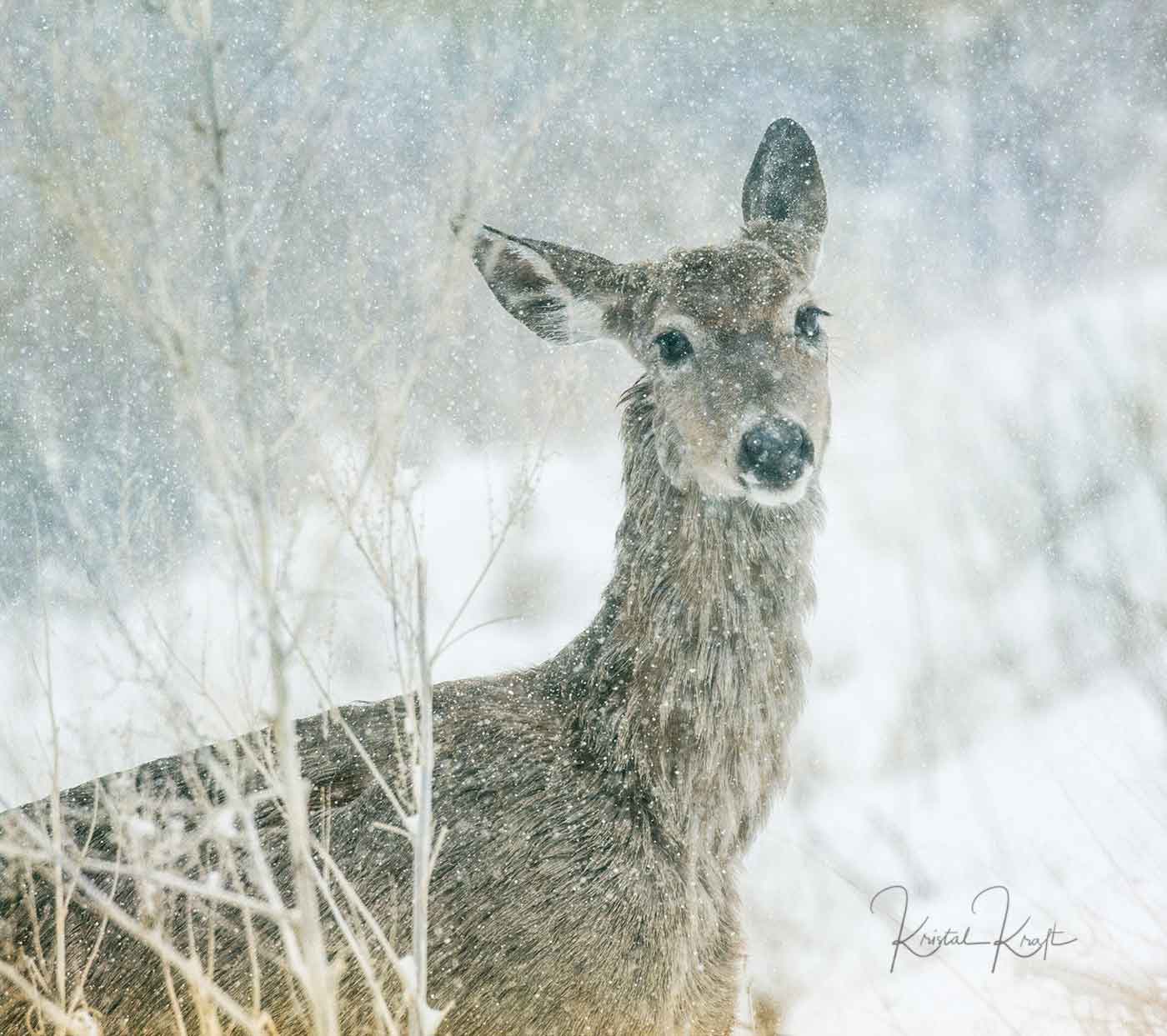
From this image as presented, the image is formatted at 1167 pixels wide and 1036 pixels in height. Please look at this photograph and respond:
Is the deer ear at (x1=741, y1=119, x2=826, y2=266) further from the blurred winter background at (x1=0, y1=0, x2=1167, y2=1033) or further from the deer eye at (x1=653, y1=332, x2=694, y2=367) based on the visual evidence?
the deer eye at (x1=653, y1=332, x2=694, y2=367)

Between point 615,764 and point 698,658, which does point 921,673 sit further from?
point 615,764

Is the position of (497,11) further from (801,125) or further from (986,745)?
(986,745)

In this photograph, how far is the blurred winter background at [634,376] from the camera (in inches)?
86.6

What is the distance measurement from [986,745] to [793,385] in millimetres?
1167

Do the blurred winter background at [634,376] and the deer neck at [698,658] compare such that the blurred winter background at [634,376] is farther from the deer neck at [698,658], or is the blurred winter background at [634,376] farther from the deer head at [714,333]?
the deer neck at [698,658]

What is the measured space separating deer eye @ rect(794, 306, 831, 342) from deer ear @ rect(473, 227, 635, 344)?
329 mm

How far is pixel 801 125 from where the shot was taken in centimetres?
254

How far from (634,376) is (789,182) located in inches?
22.5

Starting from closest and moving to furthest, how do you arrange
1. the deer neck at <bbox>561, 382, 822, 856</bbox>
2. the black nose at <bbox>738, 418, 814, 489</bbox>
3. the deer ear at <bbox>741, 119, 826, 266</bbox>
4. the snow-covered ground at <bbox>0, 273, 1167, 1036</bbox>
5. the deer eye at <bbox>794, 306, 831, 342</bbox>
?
the black nose at <bbox>738, 418, 814, 489</bbox> < the deer neck at <bbox>561, 382, 822, 856</bbox> < the deer eye at <bbox>794, 306, 831, 342</bbox> < the snow-covered ground at <bbox>0, 273, 1167, 1036</bbox> < the deer ear at <bbox>741, 119, 826, 266</bbox>

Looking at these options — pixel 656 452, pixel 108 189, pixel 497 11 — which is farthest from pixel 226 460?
pixel 497 11

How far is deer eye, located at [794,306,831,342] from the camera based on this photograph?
2.12m

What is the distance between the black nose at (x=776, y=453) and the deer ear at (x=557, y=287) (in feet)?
1.47
